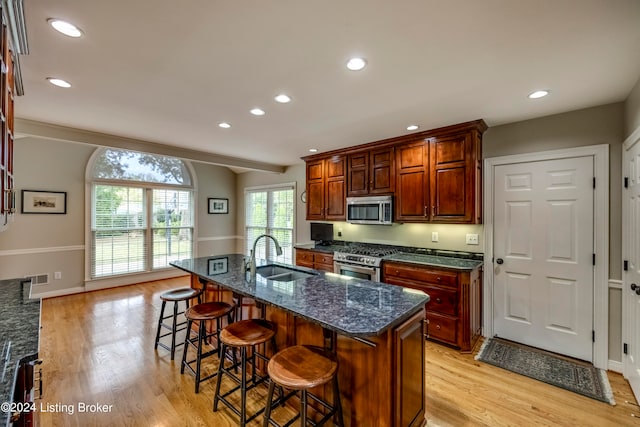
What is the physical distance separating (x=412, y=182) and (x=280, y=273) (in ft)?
6.58

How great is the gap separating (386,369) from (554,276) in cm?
243

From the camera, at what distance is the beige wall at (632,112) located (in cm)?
215

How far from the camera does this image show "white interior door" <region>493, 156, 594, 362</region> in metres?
2.71

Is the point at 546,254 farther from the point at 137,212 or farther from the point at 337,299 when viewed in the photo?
the point at 137,212

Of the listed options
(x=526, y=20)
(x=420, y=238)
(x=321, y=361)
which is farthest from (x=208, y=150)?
(x=526, y=20)

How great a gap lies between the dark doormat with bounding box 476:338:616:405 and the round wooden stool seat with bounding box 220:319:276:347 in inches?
86.3

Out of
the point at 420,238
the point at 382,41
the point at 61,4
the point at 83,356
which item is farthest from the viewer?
the point at 420,238

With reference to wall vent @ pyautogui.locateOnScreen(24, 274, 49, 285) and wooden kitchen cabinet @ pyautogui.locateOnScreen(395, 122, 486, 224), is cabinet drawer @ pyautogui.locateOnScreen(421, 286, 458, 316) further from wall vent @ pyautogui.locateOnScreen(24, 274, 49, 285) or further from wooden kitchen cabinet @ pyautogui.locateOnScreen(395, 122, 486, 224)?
wall vent @ pyautogui.locateOnScreen(24, 274, 49, 285)

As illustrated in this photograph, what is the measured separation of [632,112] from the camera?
2.28 meters

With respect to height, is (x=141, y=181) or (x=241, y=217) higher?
(x=141, y=181)

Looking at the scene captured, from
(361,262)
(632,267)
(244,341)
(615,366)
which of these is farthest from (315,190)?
(615,366)

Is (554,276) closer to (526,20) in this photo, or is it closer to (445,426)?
(445,426)

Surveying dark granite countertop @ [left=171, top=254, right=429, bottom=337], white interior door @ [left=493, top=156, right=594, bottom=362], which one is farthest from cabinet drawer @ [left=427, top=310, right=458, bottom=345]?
dark granite countertop @ [left=171, top=254, right=429, bottom=337]

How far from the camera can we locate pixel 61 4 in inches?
54.4
